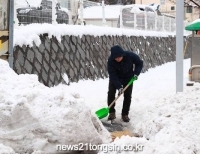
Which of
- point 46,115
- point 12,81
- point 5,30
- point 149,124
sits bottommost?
point 149,124

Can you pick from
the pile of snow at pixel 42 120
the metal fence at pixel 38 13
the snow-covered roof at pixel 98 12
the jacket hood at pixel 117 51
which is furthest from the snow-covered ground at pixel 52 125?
the snow-covered roof at pixel 98 12

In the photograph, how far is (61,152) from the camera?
177 inches

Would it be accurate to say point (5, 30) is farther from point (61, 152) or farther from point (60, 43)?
point (60, 43)

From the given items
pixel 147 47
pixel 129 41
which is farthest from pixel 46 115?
pixel 147 47

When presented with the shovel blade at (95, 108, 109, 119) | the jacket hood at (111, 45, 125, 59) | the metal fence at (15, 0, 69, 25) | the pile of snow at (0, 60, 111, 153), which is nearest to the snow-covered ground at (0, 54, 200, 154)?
the pile of snow at (0, 60, 111, 153)

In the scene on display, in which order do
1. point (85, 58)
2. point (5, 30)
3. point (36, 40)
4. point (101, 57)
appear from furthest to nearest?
1. point (101, 57)
2. point (85, 58)
3. point (36, 40)
4. point (5, 30)

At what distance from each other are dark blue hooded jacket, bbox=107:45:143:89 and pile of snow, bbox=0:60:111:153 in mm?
2279

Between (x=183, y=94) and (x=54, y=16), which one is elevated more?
(x=54, y=16)

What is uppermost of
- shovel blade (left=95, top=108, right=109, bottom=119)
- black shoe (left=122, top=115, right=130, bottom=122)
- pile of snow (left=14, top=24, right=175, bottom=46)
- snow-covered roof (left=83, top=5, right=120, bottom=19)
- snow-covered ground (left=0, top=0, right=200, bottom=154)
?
snow-covered roof (left=83, top=5, right=120, bottom=19)

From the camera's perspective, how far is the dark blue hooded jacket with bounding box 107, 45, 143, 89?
7058 mm

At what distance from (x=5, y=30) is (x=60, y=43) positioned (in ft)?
13.4

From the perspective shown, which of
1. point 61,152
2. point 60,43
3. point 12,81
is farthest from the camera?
point 60,43

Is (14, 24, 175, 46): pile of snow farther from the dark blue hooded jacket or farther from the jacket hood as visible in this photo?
the jacket hood

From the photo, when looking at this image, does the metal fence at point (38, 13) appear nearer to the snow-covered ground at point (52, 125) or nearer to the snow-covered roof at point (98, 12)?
the snow-covered roof at point (98, 12)
